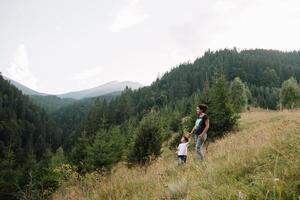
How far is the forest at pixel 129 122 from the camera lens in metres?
23.7

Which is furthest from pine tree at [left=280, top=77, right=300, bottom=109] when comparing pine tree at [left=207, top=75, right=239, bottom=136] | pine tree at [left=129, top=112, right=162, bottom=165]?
pine tree at [left=129, top=112, right=162, bottom=165]

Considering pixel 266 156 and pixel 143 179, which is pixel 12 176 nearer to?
pixel 143 179

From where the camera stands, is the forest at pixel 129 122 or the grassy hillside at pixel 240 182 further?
the forest at pixel 129 122

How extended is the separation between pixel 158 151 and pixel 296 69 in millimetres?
174266

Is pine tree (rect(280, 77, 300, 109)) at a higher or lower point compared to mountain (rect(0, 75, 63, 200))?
higher

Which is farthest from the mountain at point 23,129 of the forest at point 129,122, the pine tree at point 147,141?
the pine tree at point 147,141

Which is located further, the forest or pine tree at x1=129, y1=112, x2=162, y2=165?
pine tree at x1=129, y1=112, x2=162, y2=165

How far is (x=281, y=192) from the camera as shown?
Result: 342 cm

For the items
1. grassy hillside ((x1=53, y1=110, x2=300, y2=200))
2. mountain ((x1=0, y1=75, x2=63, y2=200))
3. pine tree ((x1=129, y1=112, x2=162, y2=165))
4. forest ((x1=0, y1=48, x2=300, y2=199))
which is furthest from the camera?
mountain ((x1=0, y1=75, x2=63, y2=200))

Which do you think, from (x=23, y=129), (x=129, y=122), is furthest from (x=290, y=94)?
(x=23, y=129)

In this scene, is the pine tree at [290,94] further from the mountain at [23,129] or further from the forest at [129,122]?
the mountain at [23,129]

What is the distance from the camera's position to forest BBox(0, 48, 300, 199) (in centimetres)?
2370

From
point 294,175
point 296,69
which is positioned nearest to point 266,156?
point 294,175

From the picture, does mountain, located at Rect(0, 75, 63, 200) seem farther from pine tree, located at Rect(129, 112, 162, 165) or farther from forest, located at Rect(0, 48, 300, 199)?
pine tree, located at Rect(129, 112, 162, 165)
